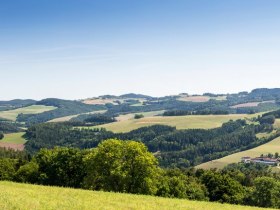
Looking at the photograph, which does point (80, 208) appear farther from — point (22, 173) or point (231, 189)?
point (231, 189)

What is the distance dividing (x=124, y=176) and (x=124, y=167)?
2535 mm

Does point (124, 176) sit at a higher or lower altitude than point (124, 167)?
lower

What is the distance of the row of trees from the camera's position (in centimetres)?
7438

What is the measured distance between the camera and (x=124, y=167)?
74312 millimetres

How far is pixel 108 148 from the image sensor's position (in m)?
77.1

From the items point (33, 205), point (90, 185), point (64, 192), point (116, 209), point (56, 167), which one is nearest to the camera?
point (33, 205)

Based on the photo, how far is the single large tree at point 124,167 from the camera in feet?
242

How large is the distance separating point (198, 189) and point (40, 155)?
152ft

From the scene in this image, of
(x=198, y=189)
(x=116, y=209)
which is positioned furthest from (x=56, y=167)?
(x=116, y=209)

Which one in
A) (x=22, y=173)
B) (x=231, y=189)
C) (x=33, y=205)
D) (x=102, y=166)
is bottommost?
(x=231, y=189)

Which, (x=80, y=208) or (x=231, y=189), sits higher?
(x=80, y=208)

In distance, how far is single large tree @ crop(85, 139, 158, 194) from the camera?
73.8m

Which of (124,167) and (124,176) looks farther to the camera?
(124,167)

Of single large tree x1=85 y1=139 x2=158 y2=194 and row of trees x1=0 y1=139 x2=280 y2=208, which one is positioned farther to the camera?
row of trees x1=0 y1=139 x2=280 y2=208
